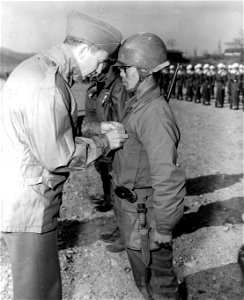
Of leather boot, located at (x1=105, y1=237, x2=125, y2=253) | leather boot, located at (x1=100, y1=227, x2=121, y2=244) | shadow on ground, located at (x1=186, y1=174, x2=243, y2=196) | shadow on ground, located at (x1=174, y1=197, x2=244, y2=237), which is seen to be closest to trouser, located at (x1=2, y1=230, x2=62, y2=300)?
leather boot, located at (x1=105, y1=237, x2=125, y2=253)

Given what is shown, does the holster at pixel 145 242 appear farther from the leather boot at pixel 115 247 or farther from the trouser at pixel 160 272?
the leather boot at pixel 115 247

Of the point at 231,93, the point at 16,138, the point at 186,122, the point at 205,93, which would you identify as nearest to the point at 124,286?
the point at 16,138

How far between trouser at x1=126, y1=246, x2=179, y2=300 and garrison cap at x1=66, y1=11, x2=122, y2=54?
138cm

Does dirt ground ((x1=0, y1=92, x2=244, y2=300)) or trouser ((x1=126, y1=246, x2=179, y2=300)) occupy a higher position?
trouser ((x1=126, y1=246, x2=179, y2=300))

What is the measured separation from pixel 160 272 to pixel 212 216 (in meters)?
2.71

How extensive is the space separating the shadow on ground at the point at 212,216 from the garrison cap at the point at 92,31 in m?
2.95

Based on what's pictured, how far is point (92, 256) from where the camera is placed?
429 cm

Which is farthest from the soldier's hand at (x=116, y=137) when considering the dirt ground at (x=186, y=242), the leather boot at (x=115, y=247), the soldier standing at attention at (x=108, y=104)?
the leather boot at (x=115, y=247)

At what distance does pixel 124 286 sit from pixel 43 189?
1769 mm

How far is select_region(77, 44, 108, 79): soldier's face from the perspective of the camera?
2.29 metres

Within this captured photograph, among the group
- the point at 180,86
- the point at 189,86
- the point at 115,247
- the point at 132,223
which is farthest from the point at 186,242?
the point at 180,86

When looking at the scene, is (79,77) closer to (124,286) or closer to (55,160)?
(55,160)

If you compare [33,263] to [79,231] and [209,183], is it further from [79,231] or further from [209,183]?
[209,183]

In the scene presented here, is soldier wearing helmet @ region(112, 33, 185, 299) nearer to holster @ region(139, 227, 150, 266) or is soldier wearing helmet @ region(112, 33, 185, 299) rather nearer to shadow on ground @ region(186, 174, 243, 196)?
holster @ region(139, 227, 150, 266)
